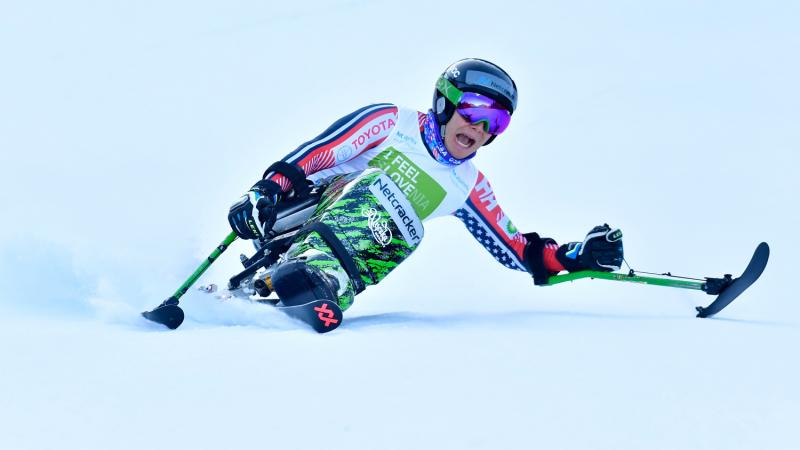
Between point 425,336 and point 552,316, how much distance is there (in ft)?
4.09

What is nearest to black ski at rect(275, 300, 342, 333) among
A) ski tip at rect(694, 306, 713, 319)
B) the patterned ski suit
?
the patterned ski suit

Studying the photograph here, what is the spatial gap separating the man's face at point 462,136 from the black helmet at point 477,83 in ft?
0.16

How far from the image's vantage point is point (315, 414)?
2.54 metres

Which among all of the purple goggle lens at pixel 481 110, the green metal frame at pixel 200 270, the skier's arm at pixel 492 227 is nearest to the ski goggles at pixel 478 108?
the purple goggle lens at pixel 481 110

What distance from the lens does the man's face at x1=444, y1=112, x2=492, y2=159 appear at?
475 centimetres

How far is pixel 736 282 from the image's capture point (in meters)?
4.78

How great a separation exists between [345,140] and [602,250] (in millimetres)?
1707

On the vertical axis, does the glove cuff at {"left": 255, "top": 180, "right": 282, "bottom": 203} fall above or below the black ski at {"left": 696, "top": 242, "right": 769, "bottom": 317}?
above

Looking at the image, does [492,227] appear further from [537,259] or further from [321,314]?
[321,314]

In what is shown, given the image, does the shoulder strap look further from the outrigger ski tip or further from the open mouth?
the outrigger ski tip

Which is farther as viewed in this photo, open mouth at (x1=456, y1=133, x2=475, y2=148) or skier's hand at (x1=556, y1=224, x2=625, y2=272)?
skier's hand at (x1=556, y1=224, x2=625, y2=272)

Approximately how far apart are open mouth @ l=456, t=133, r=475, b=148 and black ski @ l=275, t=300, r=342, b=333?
1.44 meters

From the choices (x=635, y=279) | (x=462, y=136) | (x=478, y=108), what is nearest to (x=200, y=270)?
(x=462, y=136)

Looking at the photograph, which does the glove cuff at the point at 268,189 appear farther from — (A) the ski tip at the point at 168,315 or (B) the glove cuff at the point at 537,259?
(B) the glove cuff at the point at 537,259
